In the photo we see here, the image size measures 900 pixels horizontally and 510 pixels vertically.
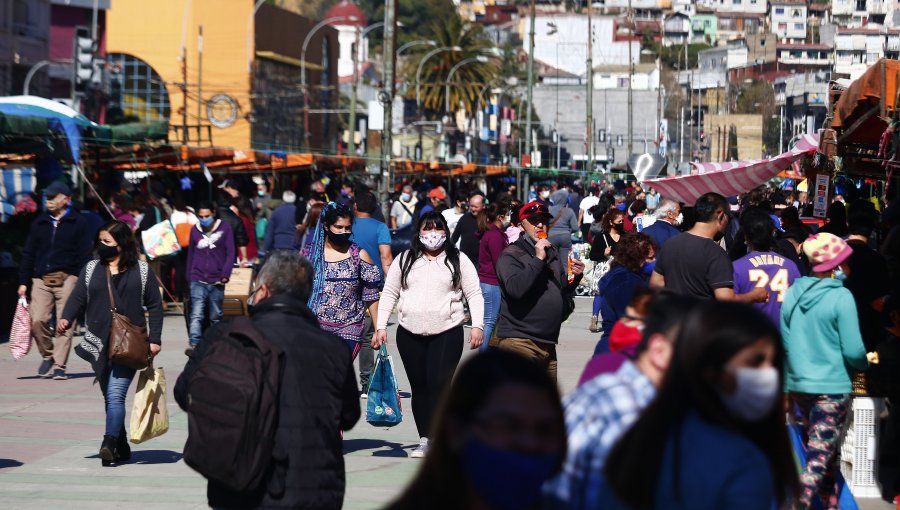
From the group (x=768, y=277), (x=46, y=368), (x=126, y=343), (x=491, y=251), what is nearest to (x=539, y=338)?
(x=768, y=277)

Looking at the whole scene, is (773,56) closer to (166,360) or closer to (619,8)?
(619,8)

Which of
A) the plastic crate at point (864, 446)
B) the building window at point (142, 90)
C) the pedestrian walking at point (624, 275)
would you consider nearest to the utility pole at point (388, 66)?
the pedestrian walking at point (624, 275)

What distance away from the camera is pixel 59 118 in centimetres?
1766

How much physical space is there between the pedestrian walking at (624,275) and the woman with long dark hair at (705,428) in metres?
5.01

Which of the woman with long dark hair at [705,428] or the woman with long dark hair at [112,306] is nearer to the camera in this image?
the woman with long dark hair at [705,428]

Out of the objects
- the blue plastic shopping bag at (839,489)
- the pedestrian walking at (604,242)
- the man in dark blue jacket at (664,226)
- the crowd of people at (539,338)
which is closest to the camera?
the crowd of people at (539,338)

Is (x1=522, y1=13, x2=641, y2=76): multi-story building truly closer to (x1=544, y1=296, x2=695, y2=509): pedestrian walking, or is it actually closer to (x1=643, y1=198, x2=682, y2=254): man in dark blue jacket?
(x1=643, y1=198, x2=682, y2=254): man in dark blue jacket

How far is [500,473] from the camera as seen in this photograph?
2627 mm

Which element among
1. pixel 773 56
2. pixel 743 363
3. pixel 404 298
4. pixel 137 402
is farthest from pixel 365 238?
pixel 773 56

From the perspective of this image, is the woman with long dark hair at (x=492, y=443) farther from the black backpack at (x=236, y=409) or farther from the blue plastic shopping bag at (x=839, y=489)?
the blue plastic shopping bag at (x=839, y=489)

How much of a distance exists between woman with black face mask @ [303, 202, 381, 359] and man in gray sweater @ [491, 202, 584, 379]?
1.03m

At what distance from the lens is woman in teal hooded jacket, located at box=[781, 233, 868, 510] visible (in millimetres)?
7117

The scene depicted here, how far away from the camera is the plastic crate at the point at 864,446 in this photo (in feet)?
27.8

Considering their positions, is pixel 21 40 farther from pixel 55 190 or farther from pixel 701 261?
pixel 701 261
